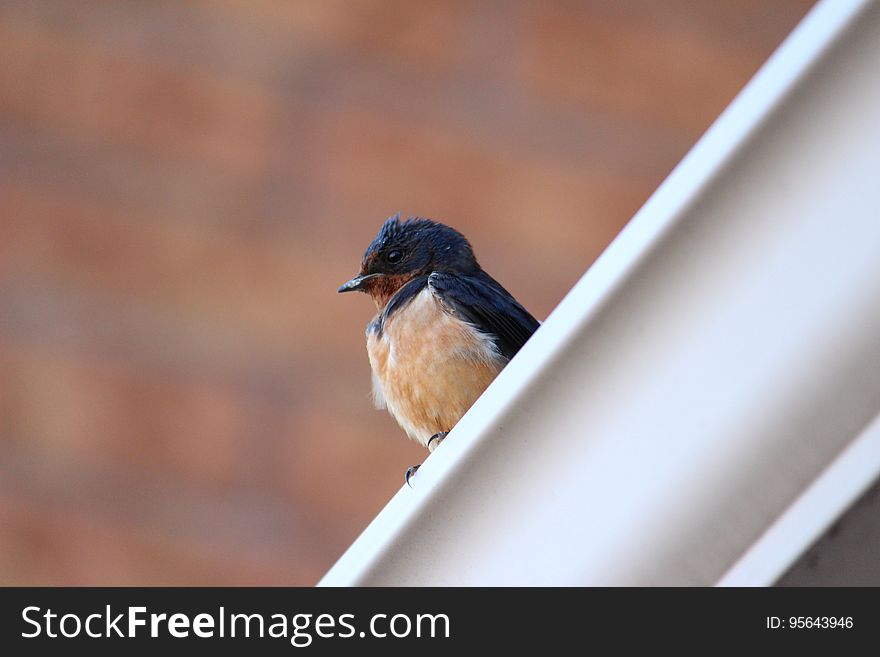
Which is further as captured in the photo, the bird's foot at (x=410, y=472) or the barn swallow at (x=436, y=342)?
the barn swallow at (x=436, y=342)

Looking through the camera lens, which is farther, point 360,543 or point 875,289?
point 360,543

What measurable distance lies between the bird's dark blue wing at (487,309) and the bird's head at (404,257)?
0.12 m

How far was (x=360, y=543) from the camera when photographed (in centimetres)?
69

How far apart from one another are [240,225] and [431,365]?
146cm

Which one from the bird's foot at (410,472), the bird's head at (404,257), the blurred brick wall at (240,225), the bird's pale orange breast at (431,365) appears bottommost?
the bird's foot at (410,472)

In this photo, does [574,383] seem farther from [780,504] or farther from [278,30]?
[278,30]

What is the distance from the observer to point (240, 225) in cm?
321

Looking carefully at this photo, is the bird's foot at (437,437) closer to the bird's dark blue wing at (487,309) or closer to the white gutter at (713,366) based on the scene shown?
the bird's dark blue wing at (487,309)

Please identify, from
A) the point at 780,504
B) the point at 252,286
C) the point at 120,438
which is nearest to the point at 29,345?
the point at 120,438

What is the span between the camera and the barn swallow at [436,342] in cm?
184

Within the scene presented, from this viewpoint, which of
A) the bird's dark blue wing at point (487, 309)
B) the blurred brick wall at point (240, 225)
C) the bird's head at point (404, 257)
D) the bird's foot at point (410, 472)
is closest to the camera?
the bird's foot at point (410, 472)

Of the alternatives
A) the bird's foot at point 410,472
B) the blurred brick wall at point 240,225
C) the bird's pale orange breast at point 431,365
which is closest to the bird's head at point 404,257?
the bird's pale orange breast at point 431,365

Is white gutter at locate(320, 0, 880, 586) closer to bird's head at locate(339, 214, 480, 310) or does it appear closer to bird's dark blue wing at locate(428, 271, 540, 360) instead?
bird's dark blue wing at locate(428, 271, 540, 360)

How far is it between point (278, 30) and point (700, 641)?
9.16 feet
